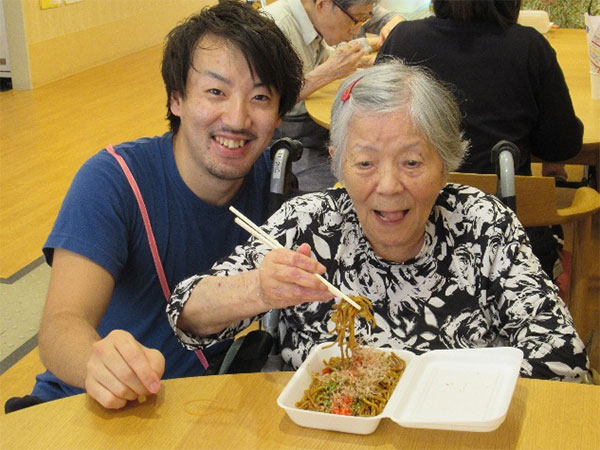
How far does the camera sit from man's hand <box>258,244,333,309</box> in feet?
4.46

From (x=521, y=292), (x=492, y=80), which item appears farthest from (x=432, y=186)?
(x=492, y=80)

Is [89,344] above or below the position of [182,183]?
below

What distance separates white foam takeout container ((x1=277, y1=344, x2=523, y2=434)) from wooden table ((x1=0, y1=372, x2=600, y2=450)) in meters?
0.03

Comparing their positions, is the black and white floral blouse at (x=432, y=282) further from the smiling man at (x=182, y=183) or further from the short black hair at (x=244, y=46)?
the short black hair at (x=244, y=46)

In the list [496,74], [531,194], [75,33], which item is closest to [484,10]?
[496,74]

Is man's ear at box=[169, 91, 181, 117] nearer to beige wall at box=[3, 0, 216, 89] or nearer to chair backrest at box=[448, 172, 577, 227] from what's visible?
chair backrest at box=[448, 172, 577, 227]

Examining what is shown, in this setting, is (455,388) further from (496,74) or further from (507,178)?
(496,74)

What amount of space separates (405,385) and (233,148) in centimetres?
79

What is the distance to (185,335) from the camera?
1.61 metres

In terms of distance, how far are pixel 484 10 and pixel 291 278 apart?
1.57 m

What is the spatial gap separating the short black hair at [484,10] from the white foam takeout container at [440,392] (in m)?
1.52

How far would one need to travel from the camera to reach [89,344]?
59.4 inches

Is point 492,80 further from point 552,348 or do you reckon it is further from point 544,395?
point 544,395

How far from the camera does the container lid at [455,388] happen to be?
1224 millimetres
